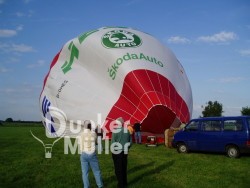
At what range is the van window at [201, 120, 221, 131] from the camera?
15.6 metres

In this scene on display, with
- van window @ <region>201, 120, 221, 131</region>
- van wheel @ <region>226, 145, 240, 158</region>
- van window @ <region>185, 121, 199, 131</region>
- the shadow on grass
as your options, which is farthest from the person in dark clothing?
the shadow on grass

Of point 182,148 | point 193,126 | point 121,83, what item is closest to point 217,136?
point 193,126

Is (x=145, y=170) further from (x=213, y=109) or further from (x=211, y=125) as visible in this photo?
(x=213, y=109)

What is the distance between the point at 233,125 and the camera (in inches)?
597

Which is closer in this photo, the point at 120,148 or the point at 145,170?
the point at 120,148

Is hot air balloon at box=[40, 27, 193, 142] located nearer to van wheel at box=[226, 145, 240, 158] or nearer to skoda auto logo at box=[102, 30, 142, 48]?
skoda auto logo at box=[102, 30, 142, 48]

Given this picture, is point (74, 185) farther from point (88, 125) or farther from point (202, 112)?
point (202, 112)

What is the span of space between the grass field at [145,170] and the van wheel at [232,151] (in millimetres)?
246

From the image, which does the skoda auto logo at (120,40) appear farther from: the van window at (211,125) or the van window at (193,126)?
the van window at (211,125)

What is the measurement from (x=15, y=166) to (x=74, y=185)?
4109mm

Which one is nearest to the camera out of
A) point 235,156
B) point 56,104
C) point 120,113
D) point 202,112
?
point 235,156

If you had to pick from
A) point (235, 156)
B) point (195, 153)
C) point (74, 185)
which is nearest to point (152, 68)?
point (195, 153)

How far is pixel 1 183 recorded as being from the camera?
10320mm

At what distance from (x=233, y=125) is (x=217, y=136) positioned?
2.55 ft
